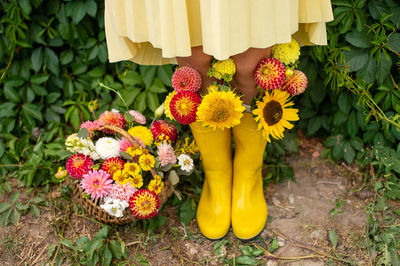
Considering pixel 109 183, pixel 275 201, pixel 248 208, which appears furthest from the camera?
pixel 275 201

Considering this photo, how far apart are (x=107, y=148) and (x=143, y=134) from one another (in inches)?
5.0

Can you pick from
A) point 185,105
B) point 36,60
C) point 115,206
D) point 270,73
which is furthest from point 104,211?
point 36,60

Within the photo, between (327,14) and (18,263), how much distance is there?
1230mm

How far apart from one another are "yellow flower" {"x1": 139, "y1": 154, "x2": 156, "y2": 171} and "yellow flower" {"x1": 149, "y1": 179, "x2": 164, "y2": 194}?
5 cm

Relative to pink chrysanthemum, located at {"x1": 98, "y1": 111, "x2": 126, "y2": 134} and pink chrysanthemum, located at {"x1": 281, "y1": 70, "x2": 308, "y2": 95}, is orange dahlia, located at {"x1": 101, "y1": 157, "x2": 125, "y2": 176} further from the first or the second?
pink chrysanthemum, located at {"x1": 281, "y1": 70, "x2": 308, "y2": 95}

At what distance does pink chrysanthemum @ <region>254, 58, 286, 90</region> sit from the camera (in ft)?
3.25

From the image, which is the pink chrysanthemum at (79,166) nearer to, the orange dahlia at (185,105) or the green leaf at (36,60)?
the orange dahlia at (185,105)

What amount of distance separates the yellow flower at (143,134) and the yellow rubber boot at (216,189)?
0.52ft

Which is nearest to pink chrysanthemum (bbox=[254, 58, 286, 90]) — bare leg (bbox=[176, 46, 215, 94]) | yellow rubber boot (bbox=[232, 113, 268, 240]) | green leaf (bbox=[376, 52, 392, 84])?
bare leg (bbox=[176, 46, 215, 94])

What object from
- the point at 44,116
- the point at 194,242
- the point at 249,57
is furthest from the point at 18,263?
the point at 249,57

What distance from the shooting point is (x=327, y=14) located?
97 centimetres

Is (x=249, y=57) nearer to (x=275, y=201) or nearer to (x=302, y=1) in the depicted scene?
(x=302, y=1)

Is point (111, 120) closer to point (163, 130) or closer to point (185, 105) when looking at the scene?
point (163, 130)

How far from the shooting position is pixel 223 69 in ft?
3.27
